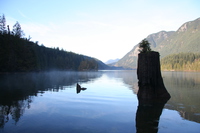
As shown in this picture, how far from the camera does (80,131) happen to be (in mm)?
11906

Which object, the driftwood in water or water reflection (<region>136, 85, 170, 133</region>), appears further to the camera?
the driftwood in water

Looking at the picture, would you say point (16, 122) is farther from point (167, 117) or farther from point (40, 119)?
point (167, 117)

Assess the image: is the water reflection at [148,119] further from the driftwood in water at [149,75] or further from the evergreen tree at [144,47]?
the evergreen tree at [144,47]

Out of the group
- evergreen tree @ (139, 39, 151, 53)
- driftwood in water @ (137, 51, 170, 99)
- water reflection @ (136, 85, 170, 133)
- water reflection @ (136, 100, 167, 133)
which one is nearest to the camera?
water reflection @ (136, 100, 167, 133)

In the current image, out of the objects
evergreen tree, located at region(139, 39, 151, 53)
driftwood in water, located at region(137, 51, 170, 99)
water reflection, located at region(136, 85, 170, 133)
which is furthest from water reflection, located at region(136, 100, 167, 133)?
evergreen tree, located at region(139, 39, 151, 53)

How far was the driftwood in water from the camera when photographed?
73.3 feet

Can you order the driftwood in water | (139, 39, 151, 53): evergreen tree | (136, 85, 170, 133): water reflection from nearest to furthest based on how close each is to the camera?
(136, 85, 170, 133): water reflection < the driftwood in water < (139, 39, 151, 53): evergreen tree

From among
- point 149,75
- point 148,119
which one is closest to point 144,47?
point 149,75

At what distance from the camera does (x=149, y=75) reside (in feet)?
73.4

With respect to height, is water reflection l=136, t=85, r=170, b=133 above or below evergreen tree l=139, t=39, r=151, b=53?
below

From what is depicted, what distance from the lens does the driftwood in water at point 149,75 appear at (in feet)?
73.3

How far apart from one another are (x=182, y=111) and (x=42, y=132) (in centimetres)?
1543

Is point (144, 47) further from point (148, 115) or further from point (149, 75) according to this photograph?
point (148, 115)

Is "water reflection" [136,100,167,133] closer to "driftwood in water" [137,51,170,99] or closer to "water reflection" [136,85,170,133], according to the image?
"water reflection" [136,85,170,133]
